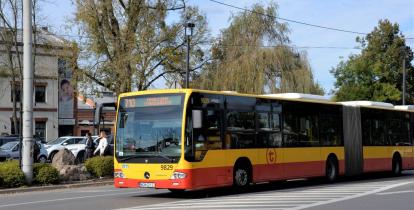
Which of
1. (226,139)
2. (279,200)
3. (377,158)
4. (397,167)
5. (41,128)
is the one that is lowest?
(279,200)

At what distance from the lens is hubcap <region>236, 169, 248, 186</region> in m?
17.2

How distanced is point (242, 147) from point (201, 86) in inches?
865

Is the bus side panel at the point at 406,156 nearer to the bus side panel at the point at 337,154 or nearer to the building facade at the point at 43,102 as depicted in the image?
the bus side panel at the point at 337,154

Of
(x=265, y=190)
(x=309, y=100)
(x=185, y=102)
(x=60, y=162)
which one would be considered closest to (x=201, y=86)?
(x=60, y=162)

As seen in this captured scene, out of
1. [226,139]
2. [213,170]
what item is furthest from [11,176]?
[226,139]

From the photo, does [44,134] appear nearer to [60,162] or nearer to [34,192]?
[60,162]

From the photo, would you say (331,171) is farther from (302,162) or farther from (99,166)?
(99,166)

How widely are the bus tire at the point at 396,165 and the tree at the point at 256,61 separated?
1404 cm

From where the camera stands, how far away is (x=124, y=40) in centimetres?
3228

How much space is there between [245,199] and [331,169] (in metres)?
7.39

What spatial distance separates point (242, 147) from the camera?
17.4m

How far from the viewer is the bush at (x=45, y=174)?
21.2 metres

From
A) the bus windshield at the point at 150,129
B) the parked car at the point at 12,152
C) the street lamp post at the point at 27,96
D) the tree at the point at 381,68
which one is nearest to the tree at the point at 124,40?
the parked car at the point at 12,152

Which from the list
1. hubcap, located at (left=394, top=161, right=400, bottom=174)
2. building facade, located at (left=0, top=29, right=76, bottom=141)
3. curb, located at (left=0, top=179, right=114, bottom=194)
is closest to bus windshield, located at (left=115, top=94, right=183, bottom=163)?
curb, located at (left=0, top=179, right=114, bottom=194)
